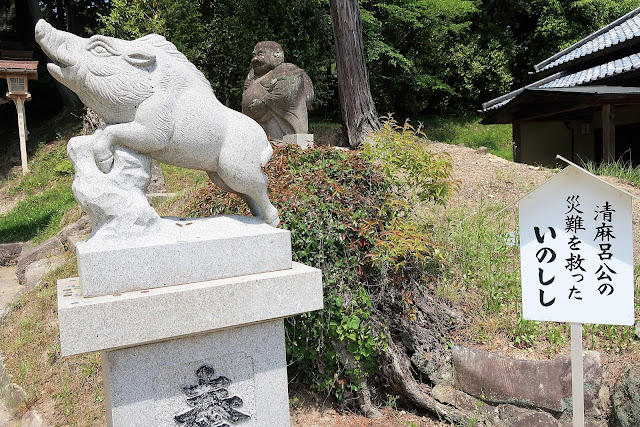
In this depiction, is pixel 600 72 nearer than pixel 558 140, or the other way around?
pixel 600 72

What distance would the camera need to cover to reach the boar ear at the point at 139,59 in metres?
2.17

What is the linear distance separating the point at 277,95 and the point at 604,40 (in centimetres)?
800

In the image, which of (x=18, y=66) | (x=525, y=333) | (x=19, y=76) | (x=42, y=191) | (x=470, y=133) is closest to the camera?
(x=525, y=333)

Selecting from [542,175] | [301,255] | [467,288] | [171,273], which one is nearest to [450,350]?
[467,288]

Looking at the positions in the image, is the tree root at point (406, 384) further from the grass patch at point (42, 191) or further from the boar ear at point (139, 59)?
the grass patch at point (42, 191)

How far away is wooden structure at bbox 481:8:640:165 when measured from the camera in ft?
29.3

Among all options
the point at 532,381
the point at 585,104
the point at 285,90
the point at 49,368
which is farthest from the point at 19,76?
the point at 585,104

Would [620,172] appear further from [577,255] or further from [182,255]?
[182,255]

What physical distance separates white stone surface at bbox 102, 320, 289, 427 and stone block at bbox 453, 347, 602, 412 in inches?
64.9

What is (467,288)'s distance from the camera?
13.9ft

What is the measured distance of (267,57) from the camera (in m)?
8.23

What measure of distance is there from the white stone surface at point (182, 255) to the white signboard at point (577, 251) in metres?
1.29

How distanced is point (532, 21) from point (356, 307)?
1923 centimetres

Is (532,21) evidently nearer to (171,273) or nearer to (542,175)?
(542,175)
